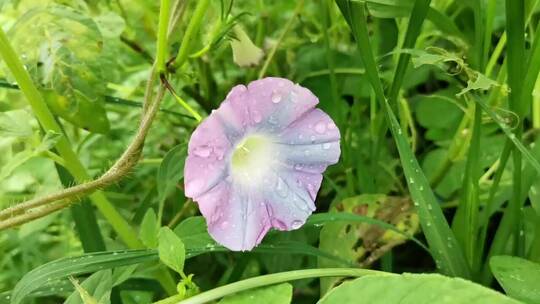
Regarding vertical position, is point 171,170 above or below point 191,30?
below

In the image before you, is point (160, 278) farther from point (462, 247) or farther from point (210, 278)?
point (462, 247)

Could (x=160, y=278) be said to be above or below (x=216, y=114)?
below

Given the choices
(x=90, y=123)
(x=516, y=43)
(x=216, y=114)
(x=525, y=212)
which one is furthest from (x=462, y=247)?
(x=90, y=123)

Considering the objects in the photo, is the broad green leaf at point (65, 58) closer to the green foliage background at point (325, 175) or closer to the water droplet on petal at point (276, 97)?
the green foliage background at point (325, 175)

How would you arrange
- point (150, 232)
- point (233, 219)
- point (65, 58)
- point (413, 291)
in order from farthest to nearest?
1. point (65, 58)
2. point (150, 232)
3. point (233, 219)
4. point (413, 291)

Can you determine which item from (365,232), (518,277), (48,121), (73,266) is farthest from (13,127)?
(518,277)

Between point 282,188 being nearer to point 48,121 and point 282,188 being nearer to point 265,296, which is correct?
point 265,296
